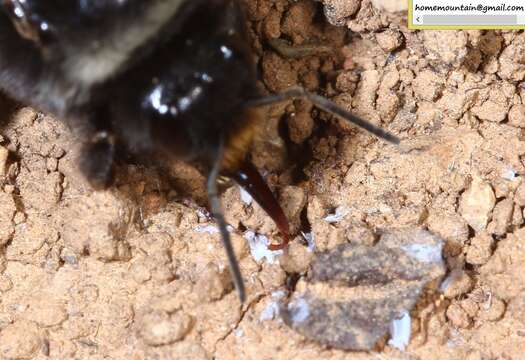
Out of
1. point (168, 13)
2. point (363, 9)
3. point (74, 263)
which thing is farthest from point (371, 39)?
point (74, 263)

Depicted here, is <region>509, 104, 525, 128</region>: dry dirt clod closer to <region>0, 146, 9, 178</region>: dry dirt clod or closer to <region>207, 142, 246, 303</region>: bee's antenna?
A: <region>207, 142, 246, 303</region>: bee's antenna

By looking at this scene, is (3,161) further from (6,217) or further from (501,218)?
(501,218)

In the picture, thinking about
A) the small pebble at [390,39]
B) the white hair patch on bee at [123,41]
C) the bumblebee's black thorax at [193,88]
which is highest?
the white hair patch on bee at [123,41]

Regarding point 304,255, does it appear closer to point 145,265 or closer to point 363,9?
point 145,265

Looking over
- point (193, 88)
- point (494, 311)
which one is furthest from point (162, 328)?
point (494, 311)

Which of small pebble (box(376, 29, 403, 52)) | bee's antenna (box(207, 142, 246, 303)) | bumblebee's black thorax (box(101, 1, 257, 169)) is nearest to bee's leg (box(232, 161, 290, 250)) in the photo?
bee's antenna (box(207, 142, 246, 303))

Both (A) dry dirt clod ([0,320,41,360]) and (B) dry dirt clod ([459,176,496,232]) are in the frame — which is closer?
(A) dry dirt clod ([0,320,41,360])

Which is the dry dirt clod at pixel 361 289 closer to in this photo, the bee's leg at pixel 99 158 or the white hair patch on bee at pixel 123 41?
the bee's leg at pixel 99 158

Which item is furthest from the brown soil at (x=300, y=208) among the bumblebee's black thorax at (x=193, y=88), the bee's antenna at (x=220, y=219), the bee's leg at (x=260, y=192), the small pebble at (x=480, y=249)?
the bumblebee's black thorax at (x=193, y=88)
